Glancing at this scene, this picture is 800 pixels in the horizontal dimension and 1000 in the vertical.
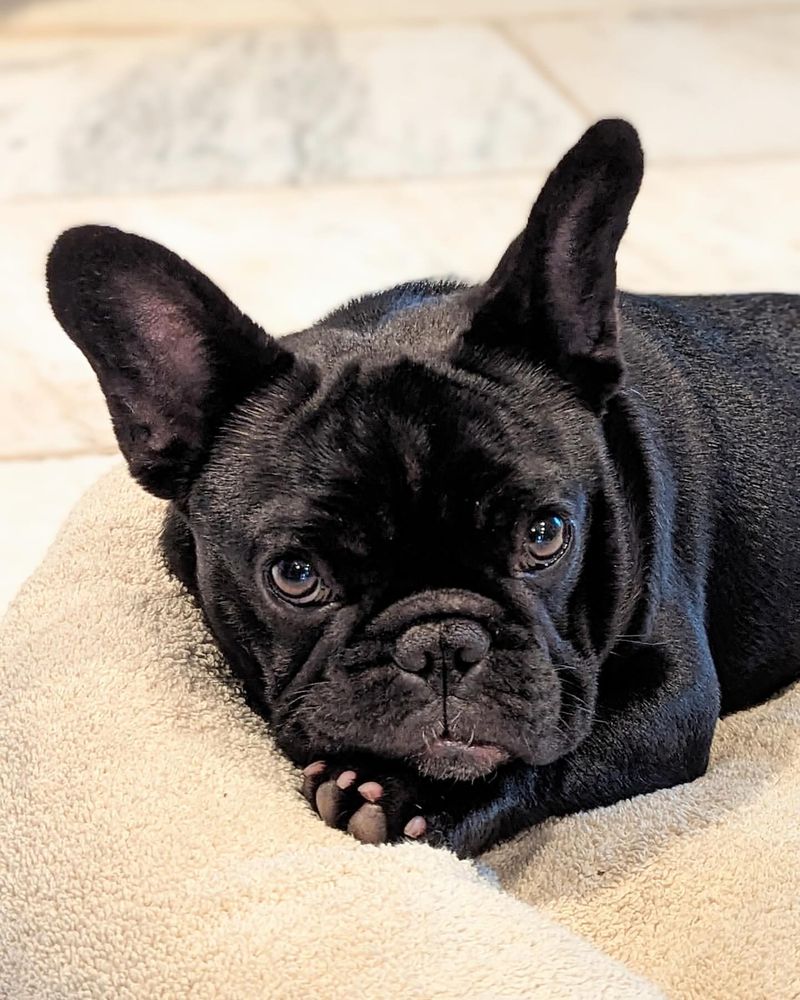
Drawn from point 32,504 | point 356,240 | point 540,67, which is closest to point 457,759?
point 32,504

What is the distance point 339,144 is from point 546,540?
254cm

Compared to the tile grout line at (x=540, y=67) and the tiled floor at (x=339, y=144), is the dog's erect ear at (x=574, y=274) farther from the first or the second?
the tile grout line at (x=540, y=67)

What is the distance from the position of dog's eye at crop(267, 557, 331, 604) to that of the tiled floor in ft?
2.79

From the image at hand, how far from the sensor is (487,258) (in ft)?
10.3

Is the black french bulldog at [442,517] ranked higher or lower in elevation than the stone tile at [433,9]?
higher

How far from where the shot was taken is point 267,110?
3922 mm

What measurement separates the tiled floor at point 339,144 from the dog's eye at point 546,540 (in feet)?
3.27

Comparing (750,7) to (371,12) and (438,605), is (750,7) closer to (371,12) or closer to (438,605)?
(371,12)

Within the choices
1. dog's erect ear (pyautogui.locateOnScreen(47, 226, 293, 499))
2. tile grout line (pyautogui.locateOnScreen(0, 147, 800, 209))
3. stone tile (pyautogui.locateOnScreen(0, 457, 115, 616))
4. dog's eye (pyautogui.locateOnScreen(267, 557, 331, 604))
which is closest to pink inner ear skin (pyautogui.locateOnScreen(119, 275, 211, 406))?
dog's erect ear (pyautogui.locateOnScreen(47, 226, 293, 499))

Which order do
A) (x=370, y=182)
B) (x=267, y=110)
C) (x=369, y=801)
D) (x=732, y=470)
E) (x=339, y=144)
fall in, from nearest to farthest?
(x=369, y=801), (x=732, y=470), (x=370, y=182), (x=339, y=144), (x=267, y=110)

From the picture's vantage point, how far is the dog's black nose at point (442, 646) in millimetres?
1305

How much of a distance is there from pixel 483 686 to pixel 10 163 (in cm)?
267

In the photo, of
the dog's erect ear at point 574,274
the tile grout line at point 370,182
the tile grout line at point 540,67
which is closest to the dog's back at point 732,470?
the dog's erect ear at point 574,274

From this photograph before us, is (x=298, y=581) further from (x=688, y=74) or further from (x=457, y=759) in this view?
(x=688, y=74)
